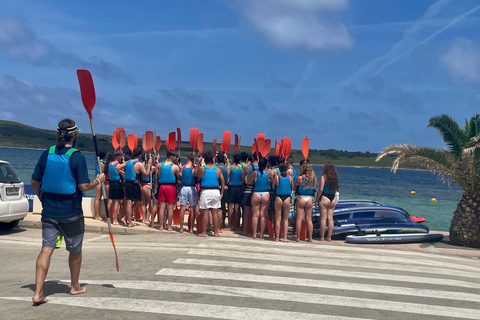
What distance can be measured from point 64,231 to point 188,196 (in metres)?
5.84

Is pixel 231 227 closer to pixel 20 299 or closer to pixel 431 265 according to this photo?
pixel 431 265

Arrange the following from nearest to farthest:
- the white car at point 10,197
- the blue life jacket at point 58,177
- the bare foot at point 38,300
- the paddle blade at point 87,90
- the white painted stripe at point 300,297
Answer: the bare foot at point 38,300, the blue life jacket at point 58,177, the white painted stripe at point 300,297, the paddle blade at point 87,90, the white car at point 10,197

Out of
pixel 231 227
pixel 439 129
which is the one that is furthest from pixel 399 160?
pixel 231 227

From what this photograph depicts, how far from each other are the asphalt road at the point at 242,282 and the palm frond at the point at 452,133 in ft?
12.0

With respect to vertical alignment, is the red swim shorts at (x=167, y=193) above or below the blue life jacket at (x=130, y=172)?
below

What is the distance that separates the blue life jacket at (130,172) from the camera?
486 inches

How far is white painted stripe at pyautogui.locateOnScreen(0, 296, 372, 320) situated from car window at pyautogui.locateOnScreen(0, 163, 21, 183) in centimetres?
574

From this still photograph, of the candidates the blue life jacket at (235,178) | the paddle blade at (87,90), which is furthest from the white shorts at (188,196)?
the paddle blade at (87,90)

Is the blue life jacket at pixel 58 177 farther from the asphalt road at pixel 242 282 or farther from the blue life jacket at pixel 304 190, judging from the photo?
the blue life jacket at pixel 304 190

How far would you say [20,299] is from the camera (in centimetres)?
565

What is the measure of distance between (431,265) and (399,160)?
433cm

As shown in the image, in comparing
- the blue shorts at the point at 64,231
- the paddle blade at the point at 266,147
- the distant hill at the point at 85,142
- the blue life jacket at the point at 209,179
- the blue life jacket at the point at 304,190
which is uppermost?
the distant hill at the point at 85,142

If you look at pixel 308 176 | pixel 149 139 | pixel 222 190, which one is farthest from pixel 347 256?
pixel 149 139

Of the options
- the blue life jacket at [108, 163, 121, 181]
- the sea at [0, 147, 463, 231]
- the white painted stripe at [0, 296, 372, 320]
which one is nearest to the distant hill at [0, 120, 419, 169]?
the sea at [0, 147, 463, 231]
